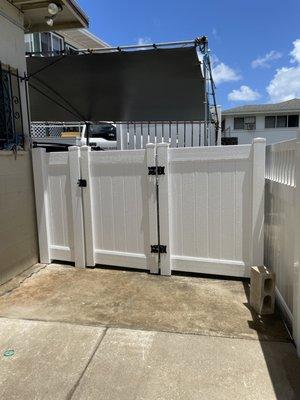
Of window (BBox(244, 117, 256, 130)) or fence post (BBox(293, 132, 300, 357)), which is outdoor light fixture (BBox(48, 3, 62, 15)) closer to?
fence post (BBox(293, 132, 300, 357))

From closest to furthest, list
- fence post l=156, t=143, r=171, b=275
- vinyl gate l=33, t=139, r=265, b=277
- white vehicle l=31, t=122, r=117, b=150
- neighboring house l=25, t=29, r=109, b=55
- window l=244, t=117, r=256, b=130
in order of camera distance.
Result: vinyl gate l=33, t=139, r=265, b=277 < fence post l=156, t=143, r=171, b=275 < neighboring house l=25, t=29, r=109, b=55 < white vehicle l=31, t=122, r=117, b=150 < window l=244, t=117, r=256, b=130

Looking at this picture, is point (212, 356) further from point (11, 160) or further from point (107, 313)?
point (11, 160)

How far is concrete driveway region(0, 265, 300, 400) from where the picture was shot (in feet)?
7.27

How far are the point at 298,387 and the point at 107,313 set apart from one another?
173 cm

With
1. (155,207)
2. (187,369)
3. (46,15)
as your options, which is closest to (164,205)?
(155,207)

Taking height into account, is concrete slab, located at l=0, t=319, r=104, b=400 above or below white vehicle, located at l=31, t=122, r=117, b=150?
below

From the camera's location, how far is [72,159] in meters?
4.39

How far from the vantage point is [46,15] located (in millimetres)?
4586

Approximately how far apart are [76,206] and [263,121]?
901 inches

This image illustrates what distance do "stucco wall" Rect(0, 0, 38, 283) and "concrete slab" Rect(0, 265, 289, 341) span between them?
1.16ft

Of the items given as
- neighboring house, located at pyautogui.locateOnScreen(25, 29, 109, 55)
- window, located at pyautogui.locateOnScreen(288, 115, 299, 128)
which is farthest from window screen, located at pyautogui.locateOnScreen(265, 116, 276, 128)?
neighboring house, located at pyautogui.locateOnScreen(25, 29, 109, 55)

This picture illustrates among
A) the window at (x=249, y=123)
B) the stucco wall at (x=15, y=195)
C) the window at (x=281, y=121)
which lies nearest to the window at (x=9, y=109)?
the stucco wall at (x=15, y=195)

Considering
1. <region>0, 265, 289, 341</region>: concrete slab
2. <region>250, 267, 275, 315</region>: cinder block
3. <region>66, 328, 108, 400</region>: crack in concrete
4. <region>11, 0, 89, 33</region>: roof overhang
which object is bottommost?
<region>66, 328, 108, 400</region>: crack in concrete

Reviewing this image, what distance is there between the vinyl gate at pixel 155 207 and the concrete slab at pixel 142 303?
260 mm
